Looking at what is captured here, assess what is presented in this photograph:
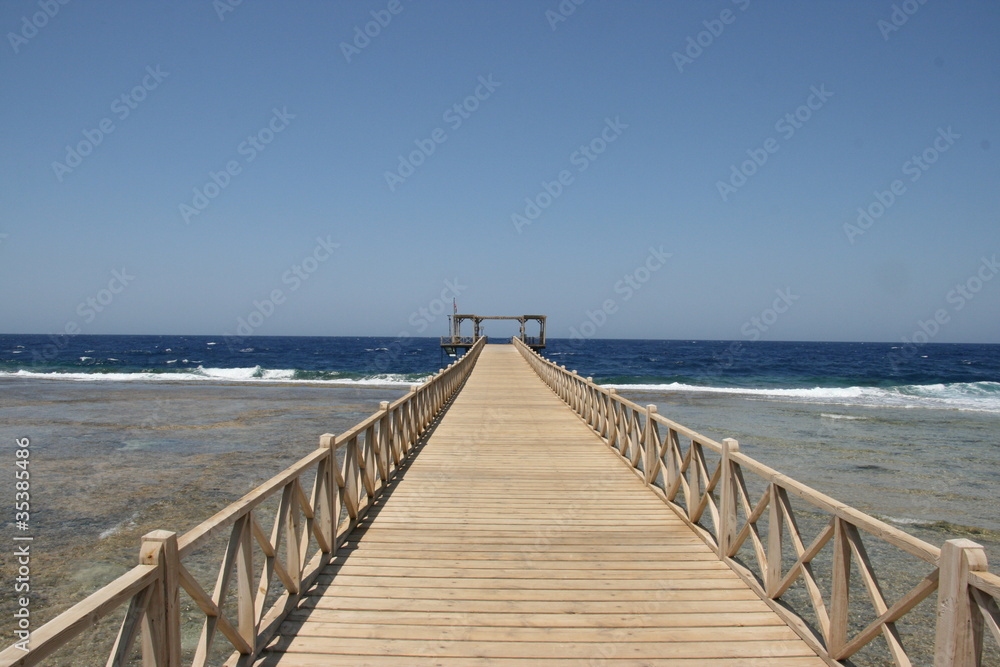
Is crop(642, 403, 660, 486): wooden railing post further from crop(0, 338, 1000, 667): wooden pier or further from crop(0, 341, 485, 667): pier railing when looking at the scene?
crop(0, 341, 485, 667): pier railing

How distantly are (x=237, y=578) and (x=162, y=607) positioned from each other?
1805 mm

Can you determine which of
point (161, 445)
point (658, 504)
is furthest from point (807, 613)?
point (161, 445)

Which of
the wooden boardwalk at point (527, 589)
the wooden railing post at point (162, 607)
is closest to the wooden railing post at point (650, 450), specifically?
the wooden boardwalk at point (527, 589)

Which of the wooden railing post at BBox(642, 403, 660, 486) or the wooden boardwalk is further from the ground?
the wooden railing post at BBox(642, 403, 660, 486)

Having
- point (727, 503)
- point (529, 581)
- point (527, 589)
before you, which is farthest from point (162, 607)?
point (727, 503)

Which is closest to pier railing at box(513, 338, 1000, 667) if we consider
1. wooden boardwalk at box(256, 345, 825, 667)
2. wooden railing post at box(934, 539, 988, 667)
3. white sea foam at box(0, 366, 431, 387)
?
Result: wooden railing post at box(934, 539, 988, 667)

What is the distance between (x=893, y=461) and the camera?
15453 mm

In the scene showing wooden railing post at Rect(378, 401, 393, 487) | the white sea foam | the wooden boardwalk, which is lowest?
the white sea foam

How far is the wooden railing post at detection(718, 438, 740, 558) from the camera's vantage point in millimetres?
5648

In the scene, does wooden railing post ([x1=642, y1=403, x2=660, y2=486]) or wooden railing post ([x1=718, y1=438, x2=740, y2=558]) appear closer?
wooden railing post ([x1=718, y1=438, x2=740, y2=558])

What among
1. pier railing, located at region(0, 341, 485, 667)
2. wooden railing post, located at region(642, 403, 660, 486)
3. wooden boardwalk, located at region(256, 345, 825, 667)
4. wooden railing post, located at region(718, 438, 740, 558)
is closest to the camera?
pier railing, located at region(0, 341, 485, 667)

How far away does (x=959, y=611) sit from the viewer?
281 centimetres

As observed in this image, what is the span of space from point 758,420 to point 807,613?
18.1 metres

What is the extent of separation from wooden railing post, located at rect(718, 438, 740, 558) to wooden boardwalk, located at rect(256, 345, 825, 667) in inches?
9.2
